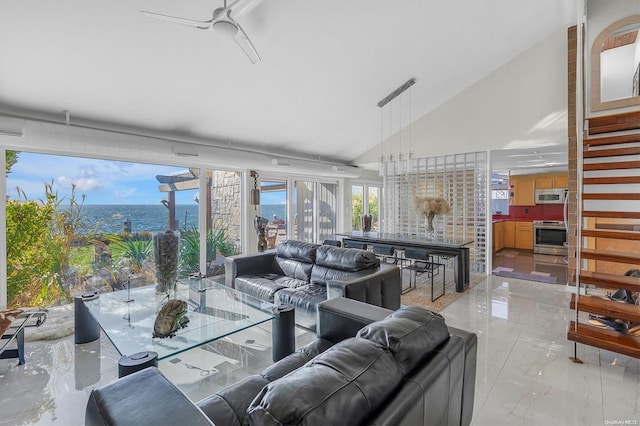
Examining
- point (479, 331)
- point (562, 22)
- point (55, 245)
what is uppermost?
point (562, 22)

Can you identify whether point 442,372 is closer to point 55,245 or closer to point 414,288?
point 414,288

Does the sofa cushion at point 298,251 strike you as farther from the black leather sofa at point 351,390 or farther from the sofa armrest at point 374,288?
the black leather sofa at point 351,390

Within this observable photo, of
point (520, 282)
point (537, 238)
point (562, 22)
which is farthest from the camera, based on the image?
point (537, 238)

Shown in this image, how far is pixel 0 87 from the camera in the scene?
3049mm

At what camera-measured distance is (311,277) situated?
3736mm

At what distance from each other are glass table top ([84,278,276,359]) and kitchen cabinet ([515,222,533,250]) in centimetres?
808

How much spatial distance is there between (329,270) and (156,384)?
2.52m

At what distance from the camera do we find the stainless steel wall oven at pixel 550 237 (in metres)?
7.38

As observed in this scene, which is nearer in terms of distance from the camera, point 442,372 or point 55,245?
point 442,372

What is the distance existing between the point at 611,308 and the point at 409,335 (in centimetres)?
269

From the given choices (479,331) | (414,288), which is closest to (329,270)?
(479,331)

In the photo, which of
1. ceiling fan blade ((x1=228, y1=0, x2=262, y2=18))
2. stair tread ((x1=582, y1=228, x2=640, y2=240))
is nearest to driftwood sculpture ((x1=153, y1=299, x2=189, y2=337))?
ceiling fan blade ((x1=228, y1=0, x2=262, y2=18))

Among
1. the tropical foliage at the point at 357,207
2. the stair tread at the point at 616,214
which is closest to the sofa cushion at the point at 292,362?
the stair tread at the point at 616,214

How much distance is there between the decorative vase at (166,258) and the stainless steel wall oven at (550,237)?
27.3 ft
